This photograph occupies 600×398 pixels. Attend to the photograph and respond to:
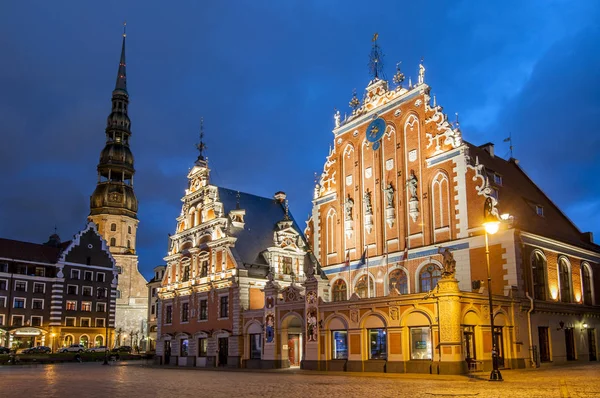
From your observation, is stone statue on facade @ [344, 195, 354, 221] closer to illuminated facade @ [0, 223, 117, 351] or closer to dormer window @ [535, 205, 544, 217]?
dormer window @ [535, 205, 544, 217]

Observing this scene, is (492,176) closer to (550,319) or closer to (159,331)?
(550,319)

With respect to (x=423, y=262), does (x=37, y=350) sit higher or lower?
lower

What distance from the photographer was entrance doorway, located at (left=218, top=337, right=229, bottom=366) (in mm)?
43000

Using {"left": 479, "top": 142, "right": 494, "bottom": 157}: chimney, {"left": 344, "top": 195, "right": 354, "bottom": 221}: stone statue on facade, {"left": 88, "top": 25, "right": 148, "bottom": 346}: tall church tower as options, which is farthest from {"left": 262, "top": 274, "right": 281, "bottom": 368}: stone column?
{"left": 88, "top": 25, "right": 148, "bottom": 346}: tall church tower

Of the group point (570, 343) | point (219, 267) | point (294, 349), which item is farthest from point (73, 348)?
point (570, 343)

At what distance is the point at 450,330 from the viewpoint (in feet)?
94.3

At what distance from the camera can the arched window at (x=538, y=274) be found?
34.8 metres

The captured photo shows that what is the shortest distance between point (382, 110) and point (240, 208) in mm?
14076

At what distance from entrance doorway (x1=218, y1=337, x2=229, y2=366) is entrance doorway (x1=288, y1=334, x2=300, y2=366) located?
517 cm

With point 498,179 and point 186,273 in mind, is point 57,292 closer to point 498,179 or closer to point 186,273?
point 186,273

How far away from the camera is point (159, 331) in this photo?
168 feet

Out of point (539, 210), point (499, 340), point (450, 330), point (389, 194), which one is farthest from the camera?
point (539, 210)

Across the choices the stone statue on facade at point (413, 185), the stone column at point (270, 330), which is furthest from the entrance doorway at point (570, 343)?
the stone column at point (270, 330)

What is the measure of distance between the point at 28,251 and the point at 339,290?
153 feet
